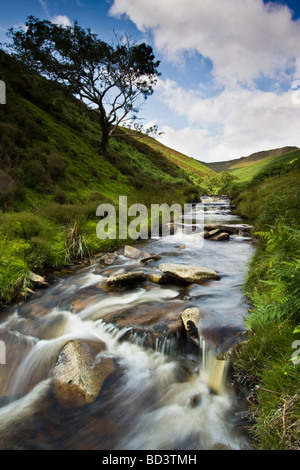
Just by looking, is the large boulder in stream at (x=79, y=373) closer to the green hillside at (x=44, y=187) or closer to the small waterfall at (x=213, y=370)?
the small waterfall at (x=213, y=370)

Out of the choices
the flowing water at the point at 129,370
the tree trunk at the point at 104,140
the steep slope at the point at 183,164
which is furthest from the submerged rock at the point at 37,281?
the steep slope at the point at 183,164

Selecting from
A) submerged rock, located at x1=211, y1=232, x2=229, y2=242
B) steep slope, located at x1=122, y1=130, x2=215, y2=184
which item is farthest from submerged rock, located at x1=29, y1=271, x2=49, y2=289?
steep slope, located at x1=122, y1=130, x2=215, y2=184

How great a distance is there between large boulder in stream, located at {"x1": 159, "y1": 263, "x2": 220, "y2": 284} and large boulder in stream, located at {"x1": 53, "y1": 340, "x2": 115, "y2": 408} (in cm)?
268

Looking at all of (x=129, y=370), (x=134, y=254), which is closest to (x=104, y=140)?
(x=134, y=254)

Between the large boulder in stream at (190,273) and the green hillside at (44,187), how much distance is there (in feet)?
10.1

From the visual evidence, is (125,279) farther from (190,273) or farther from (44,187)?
(44,187)

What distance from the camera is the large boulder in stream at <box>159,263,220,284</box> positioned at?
5770mm

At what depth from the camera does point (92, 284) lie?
19.8 ft

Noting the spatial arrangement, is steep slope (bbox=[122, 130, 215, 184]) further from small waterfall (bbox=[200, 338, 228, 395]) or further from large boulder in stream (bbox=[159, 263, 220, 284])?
small waterfall (bbox=[200, 338, 228, 395])

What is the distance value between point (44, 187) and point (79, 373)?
9909 millimetres

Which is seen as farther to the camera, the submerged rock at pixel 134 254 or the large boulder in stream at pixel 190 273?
the submerged rock at pixel 134 254

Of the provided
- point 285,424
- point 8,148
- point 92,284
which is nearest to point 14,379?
point 92,284

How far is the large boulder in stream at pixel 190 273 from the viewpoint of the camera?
5.77 m

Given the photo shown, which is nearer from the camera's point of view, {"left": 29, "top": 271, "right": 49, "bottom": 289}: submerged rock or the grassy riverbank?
the grassy riverbank
